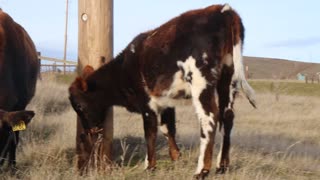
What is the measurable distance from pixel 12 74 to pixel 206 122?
9.56ft

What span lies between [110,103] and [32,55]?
8.08ft

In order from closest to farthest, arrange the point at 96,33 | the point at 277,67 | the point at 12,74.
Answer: the point at 96,33
the point at 12,74
the point at 277,67

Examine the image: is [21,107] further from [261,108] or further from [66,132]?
[261,108]

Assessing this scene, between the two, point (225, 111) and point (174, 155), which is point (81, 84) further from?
point (225, 111)

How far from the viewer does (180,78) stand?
21.1 ft

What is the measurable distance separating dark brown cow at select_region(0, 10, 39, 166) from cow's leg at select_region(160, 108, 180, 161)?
2.05 m

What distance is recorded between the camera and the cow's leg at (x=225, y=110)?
6.60 metres

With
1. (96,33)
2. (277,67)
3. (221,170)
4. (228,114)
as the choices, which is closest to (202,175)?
(221,170)

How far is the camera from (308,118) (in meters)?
17.5

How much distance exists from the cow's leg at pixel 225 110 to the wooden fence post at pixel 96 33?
152 centimetres

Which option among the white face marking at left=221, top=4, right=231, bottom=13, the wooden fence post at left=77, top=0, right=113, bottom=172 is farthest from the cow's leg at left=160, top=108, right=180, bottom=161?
the white face marking at left=221, top=4, right=231, bottom=13

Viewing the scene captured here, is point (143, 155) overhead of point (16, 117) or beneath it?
beneath

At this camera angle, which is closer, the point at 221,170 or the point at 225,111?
the point at 221,170

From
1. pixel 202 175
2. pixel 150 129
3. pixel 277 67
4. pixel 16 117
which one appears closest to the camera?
pixel 16 117
